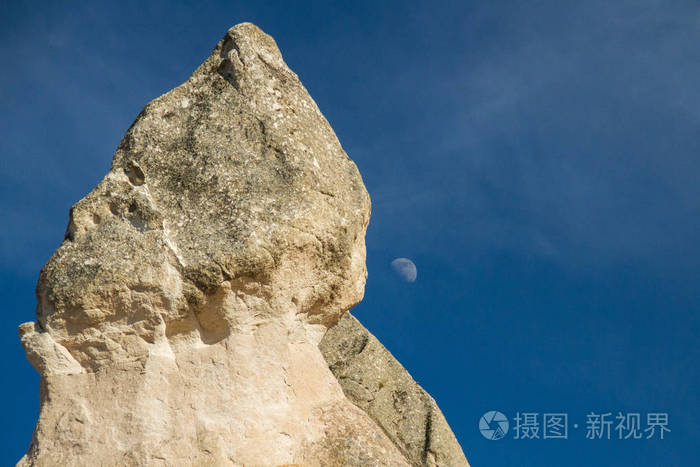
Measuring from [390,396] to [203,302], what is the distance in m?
3.57

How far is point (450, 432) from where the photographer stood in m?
9.77

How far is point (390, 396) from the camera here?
31.8 ft

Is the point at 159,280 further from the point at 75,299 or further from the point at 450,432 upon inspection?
the point at 450,432

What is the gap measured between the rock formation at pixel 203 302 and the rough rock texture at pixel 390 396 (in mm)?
2165

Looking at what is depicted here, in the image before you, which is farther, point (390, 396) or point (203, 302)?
point (390, 396)

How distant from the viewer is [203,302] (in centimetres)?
682

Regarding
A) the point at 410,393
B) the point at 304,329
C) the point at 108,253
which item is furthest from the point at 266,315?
the point at 410,393

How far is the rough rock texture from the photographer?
941 cm

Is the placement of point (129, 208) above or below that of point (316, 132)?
below

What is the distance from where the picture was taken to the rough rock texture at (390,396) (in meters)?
9.41

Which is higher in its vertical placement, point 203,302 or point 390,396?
point 390,396

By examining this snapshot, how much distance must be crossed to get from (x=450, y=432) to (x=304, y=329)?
3208 millimetres

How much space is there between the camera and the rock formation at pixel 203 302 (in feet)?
21.8

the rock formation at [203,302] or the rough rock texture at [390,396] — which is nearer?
the rock formation at [203,302]
